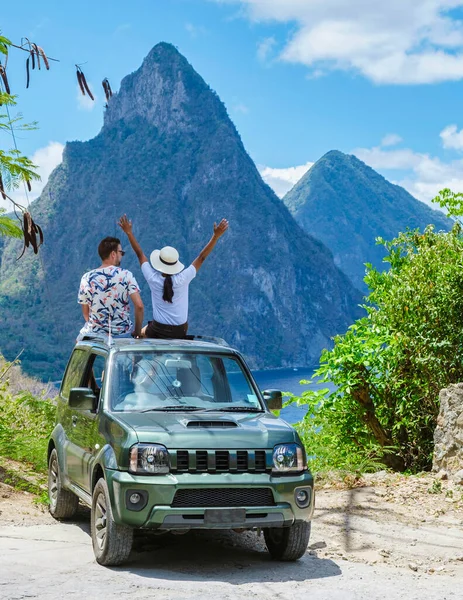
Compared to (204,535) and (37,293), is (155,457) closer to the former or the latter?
(204,535)

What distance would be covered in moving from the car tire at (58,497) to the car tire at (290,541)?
93.6 inches

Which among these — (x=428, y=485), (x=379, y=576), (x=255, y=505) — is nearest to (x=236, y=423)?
(x=255, y=505)

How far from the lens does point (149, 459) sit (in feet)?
19.7

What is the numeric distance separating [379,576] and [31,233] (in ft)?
15.4

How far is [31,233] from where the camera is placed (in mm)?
8516

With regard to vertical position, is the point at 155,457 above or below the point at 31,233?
below

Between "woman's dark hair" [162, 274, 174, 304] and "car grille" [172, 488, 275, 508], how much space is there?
3230mm

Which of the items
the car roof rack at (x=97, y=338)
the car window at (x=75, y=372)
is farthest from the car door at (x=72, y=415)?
the car roof rack at (x=97, y=338)

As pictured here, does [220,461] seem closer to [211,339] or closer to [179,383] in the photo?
[179,383]

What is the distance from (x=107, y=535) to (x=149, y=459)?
2.07 feet

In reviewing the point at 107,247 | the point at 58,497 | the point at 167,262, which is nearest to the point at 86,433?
the point at 58,497

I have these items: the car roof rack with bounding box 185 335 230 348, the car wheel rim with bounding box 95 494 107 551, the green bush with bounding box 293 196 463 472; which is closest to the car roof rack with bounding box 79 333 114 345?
the car roof rack with bounding box 185 335 230 348

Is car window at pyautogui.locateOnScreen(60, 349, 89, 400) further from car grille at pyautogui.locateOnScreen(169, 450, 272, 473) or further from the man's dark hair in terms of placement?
car grille at pyautogui.locateOnScreen(169, 450, 272, 473)

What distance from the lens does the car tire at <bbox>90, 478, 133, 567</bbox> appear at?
6.02 m
